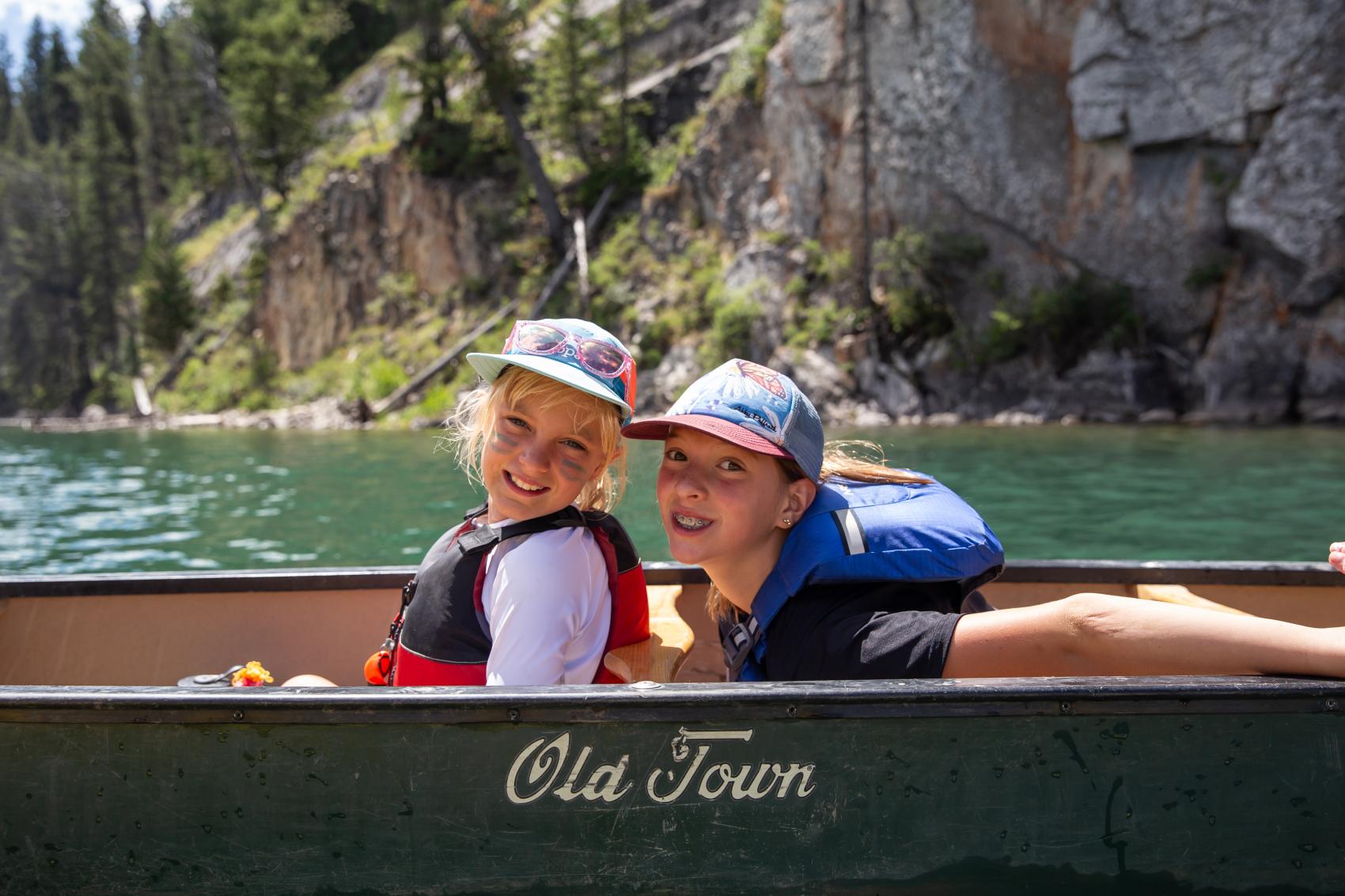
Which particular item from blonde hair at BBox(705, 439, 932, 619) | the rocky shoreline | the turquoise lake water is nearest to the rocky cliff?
the rocky shoreline

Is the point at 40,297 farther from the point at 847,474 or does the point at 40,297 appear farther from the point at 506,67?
the point at 847,474

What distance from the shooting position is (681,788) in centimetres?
249

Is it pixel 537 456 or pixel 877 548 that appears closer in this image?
pixel 877 548

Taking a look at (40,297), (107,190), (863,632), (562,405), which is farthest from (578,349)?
(40,297)

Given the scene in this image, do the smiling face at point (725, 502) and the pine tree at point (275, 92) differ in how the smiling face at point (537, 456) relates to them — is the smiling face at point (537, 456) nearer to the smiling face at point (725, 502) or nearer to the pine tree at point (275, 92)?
the smiling face at point (725, 502)

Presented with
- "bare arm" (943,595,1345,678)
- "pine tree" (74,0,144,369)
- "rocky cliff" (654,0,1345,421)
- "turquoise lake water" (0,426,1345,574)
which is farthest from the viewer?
"pine tree" (74,0,144,369)

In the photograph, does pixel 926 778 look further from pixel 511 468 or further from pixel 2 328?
pixel 2 328

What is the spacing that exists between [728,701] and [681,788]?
0.30 meters

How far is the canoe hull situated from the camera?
94.0 inches

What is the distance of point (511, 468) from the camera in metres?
2.78

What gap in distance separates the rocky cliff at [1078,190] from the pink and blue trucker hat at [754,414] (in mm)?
22321

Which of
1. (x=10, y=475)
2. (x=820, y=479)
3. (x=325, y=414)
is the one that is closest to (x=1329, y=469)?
(x=820, y=479)

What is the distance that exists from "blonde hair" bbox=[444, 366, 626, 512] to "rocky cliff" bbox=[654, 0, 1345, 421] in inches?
867

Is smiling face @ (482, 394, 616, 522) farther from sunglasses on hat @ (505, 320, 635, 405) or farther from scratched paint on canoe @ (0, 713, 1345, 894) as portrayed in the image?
scratched paint on canoe @ (0, 713, 1345, 894)
